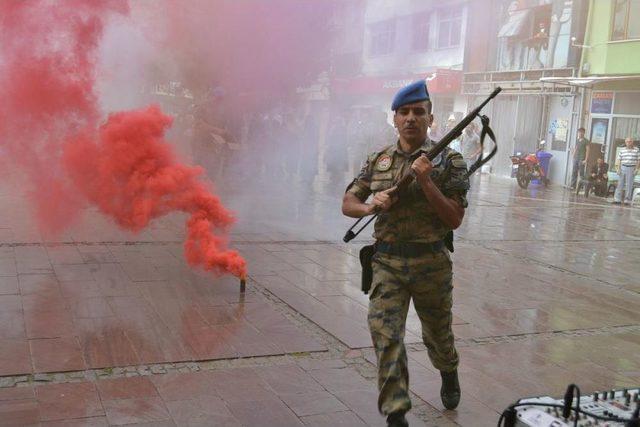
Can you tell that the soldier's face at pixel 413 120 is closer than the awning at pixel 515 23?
Yes

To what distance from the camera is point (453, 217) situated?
297cm

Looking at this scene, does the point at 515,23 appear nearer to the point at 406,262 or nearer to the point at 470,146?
the point at 470,146

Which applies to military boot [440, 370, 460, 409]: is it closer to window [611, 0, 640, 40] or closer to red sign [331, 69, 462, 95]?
red sign [331, 69, 462, 95]

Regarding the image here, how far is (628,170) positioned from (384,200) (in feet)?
41.9

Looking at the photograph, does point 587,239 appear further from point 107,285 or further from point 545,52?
point 545,52

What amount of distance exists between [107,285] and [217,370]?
1.93m

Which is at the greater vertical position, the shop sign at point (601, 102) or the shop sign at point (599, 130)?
the shop sign at point (601, 102)

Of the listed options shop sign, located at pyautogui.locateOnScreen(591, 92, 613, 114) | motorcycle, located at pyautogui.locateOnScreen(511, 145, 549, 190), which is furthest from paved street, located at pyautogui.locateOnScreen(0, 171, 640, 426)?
shop sign, located at pyautogui.locateOnScreen(591, 92, 613, 114)

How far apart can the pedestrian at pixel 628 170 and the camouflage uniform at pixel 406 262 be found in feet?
40.4

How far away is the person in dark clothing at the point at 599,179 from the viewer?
1533cm

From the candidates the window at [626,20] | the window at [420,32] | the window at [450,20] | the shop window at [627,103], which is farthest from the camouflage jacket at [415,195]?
the window at [626,20]

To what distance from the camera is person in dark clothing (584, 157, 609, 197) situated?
50.3 feet

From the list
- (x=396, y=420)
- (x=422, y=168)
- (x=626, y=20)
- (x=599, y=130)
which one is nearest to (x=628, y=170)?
(x=599, y=130)

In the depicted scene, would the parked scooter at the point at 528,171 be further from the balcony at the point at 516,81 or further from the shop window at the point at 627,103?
the balcony at the point at 516,81
